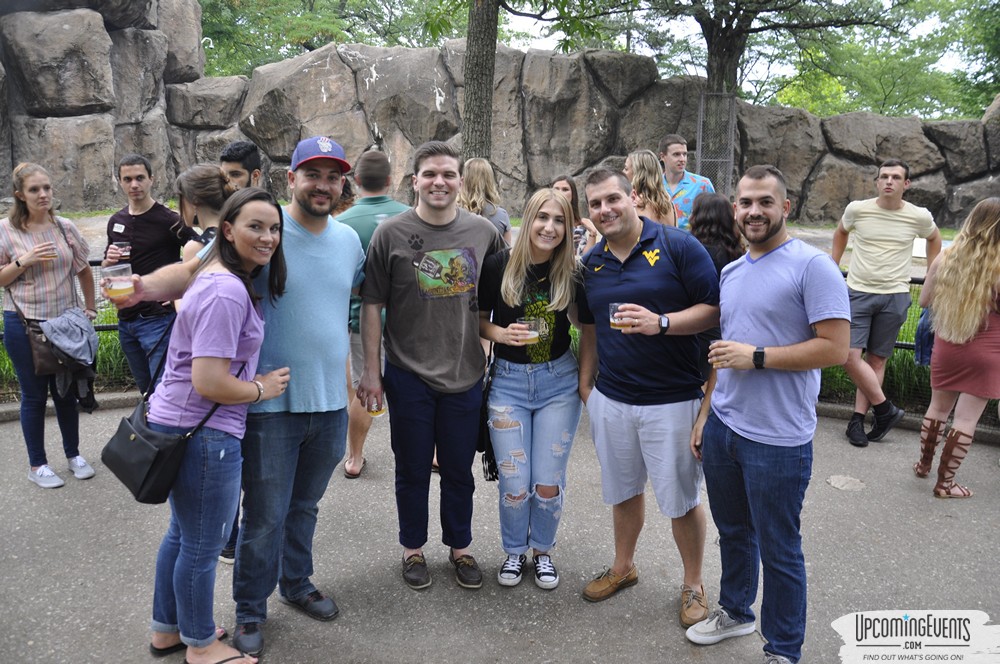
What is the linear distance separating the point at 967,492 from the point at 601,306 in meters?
2.80

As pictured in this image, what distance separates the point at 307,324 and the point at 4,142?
44.4ft

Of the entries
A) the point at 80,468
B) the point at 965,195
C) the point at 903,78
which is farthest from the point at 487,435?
the point at 903,78

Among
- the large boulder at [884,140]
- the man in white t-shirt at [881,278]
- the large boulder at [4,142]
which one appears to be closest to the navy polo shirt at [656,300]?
the man in white t-shirt at [881,278]

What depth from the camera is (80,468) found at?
14.7ft

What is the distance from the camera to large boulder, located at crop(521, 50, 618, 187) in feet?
47.3

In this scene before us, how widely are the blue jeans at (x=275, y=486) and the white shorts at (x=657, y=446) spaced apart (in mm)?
1083

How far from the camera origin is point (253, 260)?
8.31 feet

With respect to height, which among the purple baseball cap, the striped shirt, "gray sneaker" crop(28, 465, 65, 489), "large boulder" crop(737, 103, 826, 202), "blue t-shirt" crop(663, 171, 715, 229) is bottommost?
"gray sneaker" crop(28, 465, 65, 489)

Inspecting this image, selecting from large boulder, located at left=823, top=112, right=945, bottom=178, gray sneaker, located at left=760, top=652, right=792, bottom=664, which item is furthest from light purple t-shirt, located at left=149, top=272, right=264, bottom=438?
large boulder, located at left=823, top=112, right=945, bottom=178

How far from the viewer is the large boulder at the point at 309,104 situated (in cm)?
1439

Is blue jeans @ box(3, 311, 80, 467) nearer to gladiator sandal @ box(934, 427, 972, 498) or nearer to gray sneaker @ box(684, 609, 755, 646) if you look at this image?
gray sneaker @ box(684, 609, 755, 646)

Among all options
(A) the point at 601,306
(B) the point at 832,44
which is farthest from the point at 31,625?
(B) the point at 832,44

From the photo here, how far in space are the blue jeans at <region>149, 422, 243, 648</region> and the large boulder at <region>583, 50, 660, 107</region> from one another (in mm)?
13400

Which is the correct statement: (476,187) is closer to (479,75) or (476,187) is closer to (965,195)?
(479,75)
